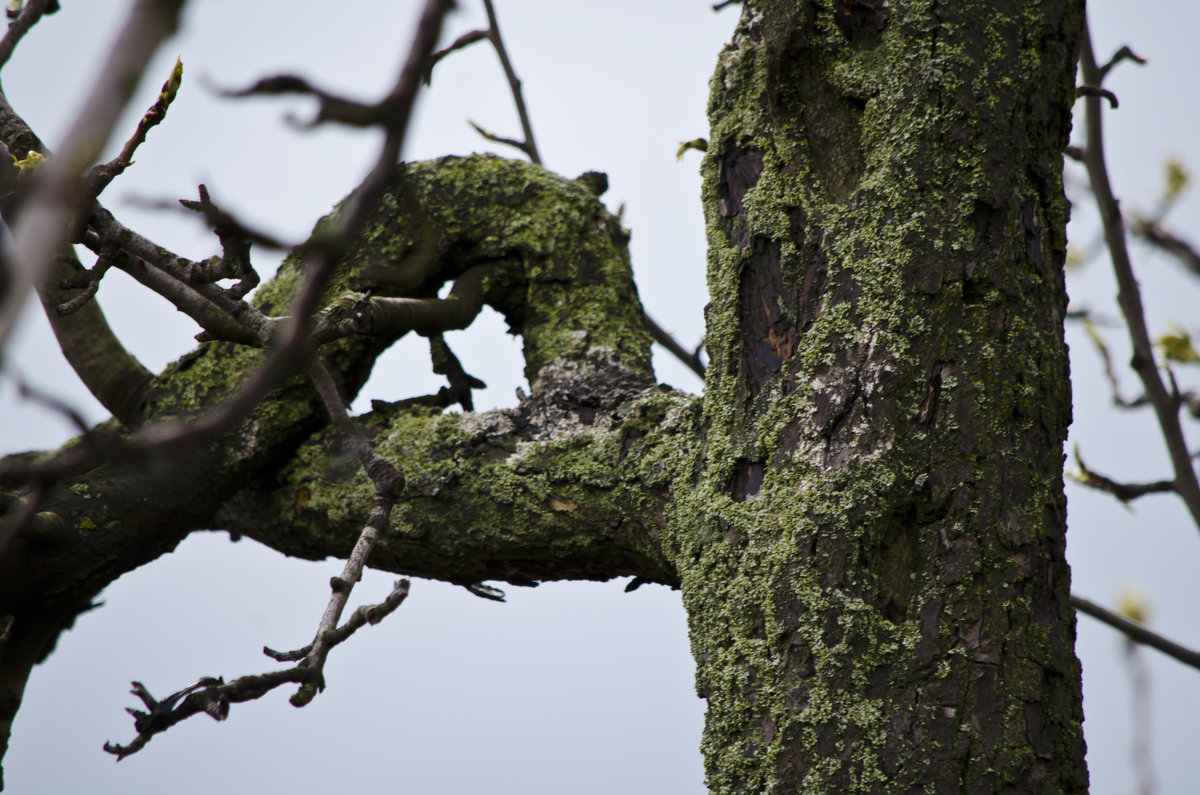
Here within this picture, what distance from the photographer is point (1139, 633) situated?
2.40 meters

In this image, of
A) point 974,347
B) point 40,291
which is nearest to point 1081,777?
point 974,347

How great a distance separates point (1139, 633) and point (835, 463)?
1.46 metres

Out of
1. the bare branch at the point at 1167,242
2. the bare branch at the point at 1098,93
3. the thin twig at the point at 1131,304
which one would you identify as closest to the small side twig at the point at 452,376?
the bare branch at the point at 1098,93

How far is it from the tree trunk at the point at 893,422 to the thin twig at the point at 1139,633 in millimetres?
1123

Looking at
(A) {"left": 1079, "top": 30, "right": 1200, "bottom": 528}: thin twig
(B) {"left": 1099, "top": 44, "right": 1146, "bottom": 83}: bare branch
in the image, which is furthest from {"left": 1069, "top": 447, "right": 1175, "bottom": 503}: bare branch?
(B) {"left": 1099, "top": 44, "right": 1146, "bottom": 83}: bare branch

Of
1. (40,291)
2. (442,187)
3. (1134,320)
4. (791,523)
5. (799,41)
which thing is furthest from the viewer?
(1134,320)

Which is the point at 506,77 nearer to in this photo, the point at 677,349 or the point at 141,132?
the point at 677,349

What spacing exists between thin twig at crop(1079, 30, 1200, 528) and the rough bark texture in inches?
45.1

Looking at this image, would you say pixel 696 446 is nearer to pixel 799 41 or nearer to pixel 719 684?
pixel 719 684

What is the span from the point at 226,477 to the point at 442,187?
2.68 ft

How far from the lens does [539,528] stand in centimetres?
183

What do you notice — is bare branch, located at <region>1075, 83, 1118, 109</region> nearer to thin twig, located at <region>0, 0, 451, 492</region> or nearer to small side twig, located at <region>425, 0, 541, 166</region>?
small side twig, located at <region>425, 0, 541, 166</region>

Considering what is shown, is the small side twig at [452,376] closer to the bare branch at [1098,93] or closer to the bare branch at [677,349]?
the bare branch at [677,349]

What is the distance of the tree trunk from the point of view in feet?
4.44
